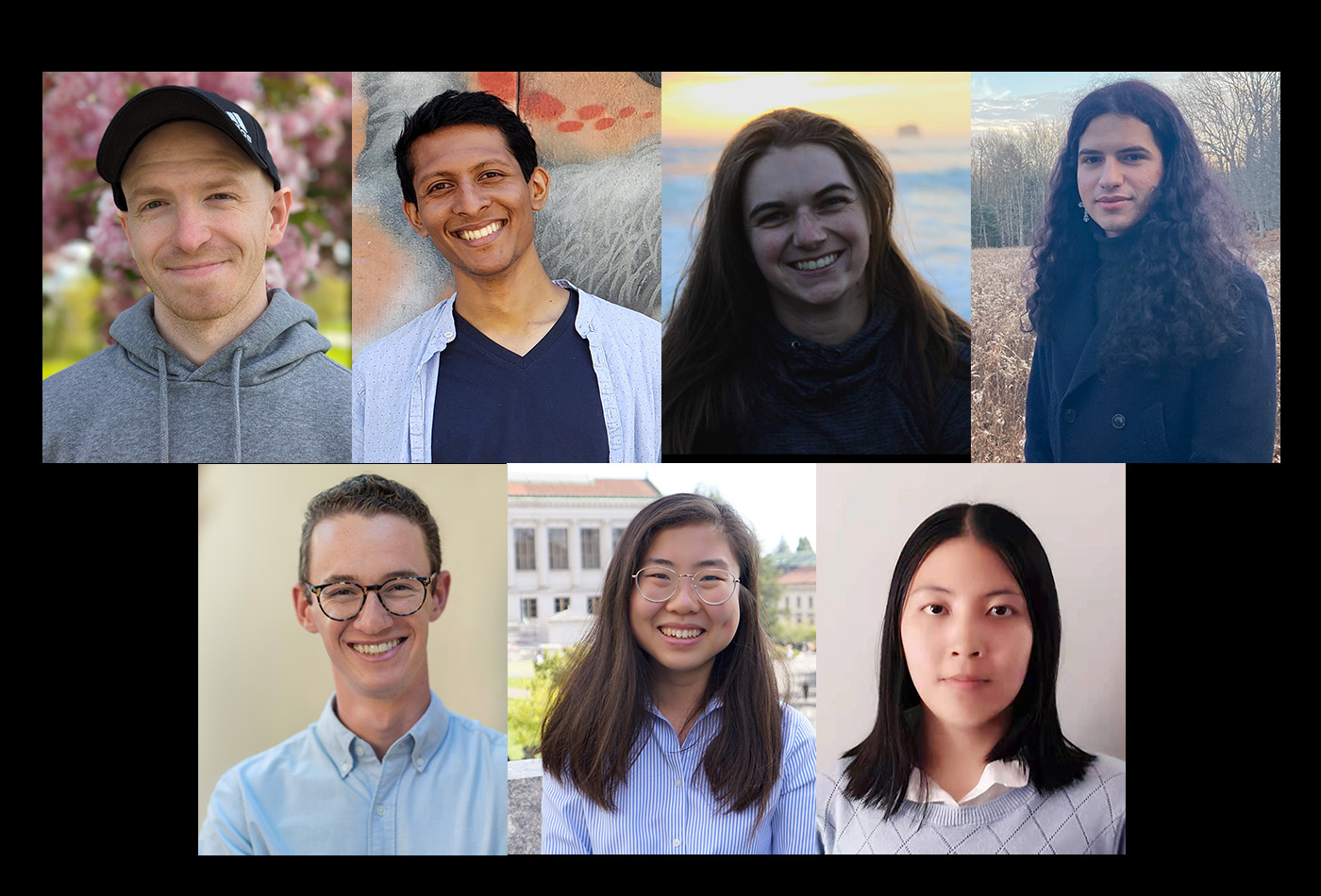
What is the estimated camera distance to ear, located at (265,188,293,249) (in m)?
4.34

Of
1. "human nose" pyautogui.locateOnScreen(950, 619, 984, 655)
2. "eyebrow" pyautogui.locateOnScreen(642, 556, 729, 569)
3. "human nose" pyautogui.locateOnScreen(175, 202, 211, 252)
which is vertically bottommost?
"human nose" pyautogui.locateOnScreen(950, 619, 984, 655)

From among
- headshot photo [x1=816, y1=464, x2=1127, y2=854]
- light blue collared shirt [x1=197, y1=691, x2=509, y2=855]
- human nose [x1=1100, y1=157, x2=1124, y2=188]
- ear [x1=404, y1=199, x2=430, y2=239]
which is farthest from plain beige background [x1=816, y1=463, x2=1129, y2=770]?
ear [x1=404, y1=199, x2=430, y2=239]

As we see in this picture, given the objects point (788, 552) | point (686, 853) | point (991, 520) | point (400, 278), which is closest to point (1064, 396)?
point (991, 520)

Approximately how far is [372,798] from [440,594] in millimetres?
767

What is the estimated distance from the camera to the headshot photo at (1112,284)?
4.42 metres

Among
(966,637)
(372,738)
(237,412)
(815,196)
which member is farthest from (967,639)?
(237,412)

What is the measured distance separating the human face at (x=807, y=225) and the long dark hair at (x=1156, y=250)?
→ 698 millimetres

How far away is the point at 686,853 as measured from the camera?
13.8 ft

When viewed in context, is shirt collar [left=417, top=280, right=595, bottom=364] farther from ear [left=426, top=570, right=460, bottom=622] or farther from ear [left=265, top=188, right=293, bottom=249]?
ear [left=426, top=570, right=460, bottom=622]

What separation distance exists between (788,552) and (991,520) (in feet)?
2.42

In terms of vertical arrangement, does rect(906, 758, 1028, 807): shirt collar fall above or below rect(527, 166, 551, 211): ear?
below

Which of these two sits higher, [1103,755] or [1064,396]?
[1064,396]

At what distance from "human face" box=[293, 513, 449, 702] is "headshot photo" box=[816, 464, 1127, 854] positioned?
1.44 metres

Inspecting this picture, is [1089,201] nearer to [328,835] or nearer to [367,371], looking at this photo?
[367,371]
